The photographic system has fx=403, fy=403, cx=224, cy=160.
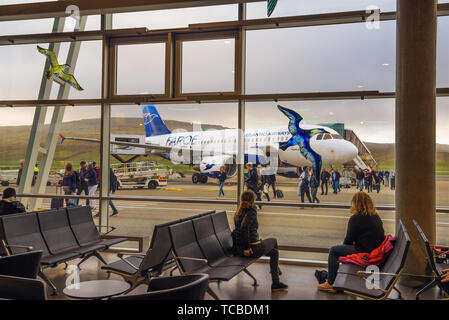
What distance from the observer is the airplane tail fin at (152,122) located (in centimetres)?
718

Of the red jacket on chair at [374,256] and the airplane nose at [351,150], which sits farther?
the airplane nose at [351,150]

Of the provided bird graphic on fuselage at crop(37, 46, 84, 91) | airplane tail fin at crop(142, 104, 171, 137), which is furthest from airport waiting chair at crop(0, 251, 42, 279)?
bird graphic on fuselage at crop(37, 46, 84, 91)

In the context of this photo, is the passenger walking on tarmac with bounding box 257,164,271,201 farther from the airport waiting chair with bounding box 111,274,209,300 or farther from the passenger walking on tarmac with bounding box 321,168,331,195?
the airport waiting chair with bounding box 111,274,209,300

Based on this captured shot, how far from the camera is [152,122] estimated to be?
797cm

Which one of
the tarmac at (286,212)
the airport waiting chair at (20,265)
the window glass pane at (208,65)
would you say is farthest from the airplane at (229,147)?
the airport waiting chair at (20,265)

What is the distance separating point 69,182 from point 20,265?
15.9 ft

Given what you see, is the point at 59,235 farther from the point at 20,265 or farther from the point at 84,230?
the point at 20,265

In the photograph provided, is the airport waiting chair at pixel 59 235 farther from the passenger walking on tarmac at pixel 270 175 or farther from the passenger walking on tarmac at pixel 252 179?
the passenger walking on tarmac at pixel 270 175

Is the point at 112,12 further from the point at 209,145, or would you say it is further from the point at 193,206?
the point at 193,206

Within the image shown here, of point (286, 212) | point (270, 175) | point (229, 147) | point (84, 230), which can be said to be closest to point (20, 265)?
point (84, 230)

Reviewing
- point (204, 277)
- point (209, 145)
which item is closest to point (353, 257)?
point (204, 277)

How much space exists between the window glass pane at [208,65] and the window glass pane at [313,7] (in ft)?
2.10

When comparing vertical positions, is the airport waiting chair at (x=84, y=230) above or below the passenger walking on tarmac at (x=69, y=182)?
below

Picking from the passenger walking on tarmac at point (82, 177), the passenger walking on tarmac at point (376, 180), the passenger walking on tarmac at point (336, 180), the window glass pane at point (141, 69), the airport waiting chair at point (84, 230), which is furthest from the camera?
the passenger walking on tarmac at point (82, 177)
